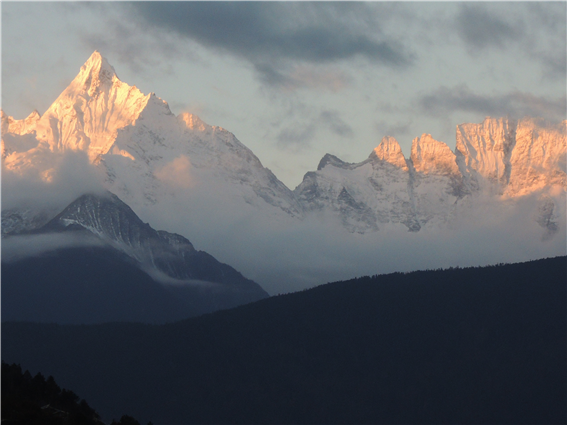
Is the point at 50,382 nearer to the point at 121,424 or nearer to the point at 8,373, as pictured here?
the point at 8,373

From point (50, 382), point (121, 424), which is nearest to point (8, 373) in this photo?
point (50, 382)

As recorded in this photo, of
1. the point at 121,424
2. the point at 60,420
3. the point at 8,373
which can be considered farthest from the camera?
the point at 8,373

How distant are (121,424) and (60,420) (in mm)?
11701

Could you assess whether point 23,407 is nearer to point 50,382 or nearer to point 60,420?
point 60,420

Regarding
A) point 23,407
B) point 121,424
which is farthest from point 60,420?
point 121,424

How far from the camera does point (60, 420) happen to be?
111 meters

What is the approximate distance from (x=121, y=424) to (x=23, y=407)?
42.7ft

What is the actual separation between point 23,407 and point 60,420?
3664mm

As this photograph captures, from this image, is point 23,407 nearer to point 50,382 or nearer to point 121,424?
point 121,424

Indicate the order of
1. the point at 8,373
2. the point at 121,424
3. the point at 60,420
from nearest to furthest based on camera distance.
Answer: the point at 60,420
the point at 121,424
the point at 8,373

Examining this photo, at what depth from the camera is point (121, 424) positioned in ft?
400

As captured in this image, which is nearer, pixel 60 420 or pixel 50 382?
pixel 60 420

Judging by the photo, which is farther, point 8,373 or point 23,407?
point 8,373

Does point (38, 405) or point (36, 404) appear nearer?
point (36, 404)
